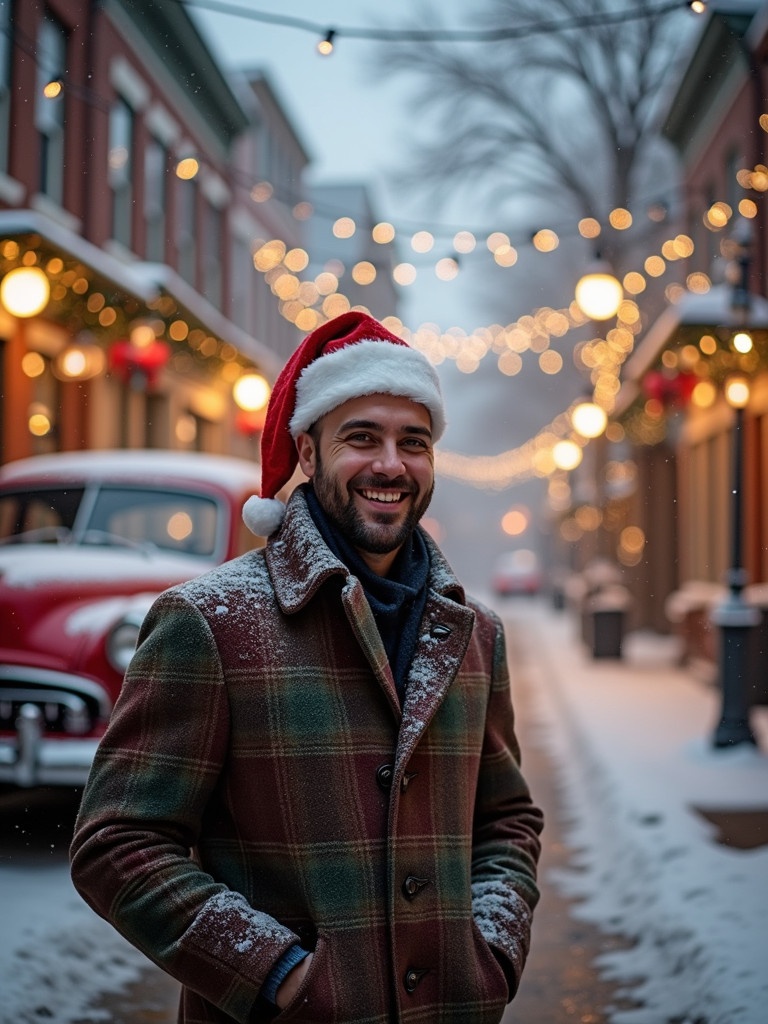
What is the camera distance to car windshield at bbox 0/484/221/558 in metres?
7.40

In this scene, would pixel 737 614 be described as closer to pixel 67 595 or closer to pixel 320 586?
pixel 67 595

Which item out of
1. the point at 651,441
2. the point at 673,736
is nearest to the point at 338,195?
the point at 651,441

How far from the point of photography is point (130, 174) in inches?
622

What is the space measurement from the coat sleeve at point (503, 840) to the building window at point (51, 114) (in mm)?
9275

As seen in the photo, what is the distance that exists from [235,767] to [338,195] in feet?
124

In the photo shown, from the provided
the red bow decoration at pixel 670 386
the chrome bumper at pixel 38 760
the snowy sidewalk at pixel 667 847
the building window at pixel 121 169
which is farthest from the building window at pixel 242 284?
the chrome bumper at pixel 38 760

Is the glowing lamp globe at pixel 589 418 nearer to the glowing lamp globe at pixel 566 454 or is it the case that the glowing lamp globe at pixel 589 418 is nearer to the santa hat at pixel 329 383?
the glowing lamp globe at pixel 566 454

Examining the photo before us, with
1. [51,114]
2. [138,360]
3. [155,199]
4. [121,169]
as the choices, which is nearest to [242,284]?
[155,199]

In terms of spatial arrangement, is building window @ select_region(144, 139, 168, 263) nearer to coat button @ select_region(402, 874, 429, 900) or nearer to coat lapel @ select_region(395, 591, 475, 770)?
coat lapel @ select_region(395, 591, 475, 770)

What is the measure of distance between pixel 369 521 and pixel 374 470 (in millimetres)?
97

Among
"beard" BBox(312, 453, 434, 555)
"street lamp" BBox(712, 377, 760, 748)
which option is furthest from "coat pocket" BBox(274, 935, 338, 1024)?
"street lamp" BBox(712, 377, 760, 748)

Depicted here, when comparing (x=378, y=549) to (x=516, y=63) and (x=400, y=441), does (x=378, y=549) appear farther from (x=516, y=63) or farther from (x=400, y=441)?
(x=516, y=63)

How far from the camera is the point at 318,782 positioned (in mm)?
2145

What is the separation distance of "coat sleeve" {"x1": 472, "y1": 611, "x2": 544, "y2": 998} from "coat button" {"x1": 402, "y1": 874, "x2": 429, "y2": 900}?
229 mm
